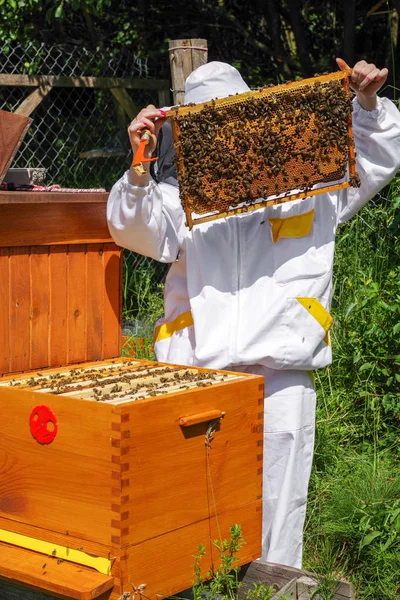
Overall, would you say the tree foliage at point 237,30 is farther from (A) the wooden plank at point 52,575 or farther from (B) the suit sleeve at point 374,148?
(A) the wooden plank at point 52,575

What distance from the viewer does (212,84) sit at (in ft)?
9.37

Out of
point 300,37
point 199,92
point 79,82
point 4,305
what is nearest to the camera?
point 4,305

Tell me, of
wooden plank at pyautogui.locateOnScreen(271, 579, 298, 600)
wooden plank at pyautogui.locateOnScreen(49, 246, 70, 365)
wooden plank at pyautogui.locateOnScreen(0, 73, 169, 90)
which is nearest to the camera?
wooden plank at pyautogui.locateOnScreen(271, 579, 298, 600)

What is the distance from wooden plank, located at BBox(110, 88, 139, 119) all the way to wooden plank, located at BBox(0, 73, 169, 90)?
0.06m

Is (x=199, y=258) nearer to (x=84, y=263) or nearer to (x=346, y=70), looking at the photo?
(x=84, y=263)

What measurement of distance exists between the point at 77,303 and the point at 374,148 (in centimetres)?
117

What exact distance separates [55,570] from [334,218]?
4.92 ft

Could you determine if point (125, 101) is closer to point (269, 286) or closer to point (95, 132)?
point (95, 132)

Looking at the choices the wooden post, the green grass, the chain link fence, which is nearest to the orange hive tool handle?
the green grass

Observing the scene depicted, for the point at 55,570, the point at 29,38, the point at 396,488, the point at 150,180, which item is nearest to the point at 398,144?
the point at 150,180

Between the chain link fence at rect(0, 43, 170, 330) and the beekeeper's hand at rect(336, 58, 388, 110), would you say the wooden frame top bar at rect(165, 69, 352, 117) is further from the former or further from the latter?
the chain link fence at rect(0, 43, 170, 330)

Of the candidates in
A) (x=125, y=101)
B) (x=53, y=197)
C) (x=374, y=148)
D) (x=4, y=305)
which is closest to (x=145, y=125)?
(x=53, y=197)

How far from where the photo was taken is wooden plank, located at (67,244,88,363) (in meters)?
2.85

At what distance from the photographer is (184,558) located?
2.30 meters
